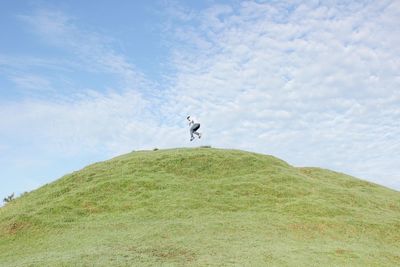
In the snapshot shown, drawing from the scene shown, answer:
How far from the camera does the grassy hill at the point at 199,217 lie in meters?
24.0

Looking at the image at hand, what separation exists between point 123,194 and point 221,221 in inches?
359

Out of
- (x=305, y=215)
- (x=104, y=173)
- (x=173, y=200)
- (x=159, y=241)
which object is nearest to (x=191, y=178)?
(x=173, y=200)

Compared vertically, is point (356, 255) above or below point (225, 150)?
below

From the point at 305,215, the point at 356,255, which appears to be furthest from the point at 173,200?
the point at 356,255

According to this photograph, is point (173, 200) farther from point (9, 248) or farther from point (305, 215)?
point (9, 248)

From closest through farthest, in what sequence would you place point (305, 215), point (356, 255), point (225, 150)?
1. point (356, 255)
2. point (305, 215)
3. point (225, 150)

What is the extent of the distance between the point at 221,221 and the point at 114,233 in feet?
22.1

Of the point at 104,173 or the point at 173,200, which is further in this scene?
the point at 104,173

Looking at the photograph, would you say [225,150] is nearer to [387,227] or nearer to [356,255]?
[387,227]


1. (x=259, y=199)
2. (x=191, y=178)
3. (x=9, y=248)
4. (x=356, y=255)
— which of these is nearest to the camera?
(x=356, y=255)

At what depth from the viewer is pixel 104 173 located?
132 ft

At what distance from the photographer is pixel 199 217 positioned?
3053 centimetres

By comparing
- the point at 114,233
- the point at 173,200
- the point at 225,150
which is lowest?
the point at 114,233

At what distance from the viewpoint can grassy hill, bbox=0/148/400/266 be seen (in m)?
Result: 24.0
